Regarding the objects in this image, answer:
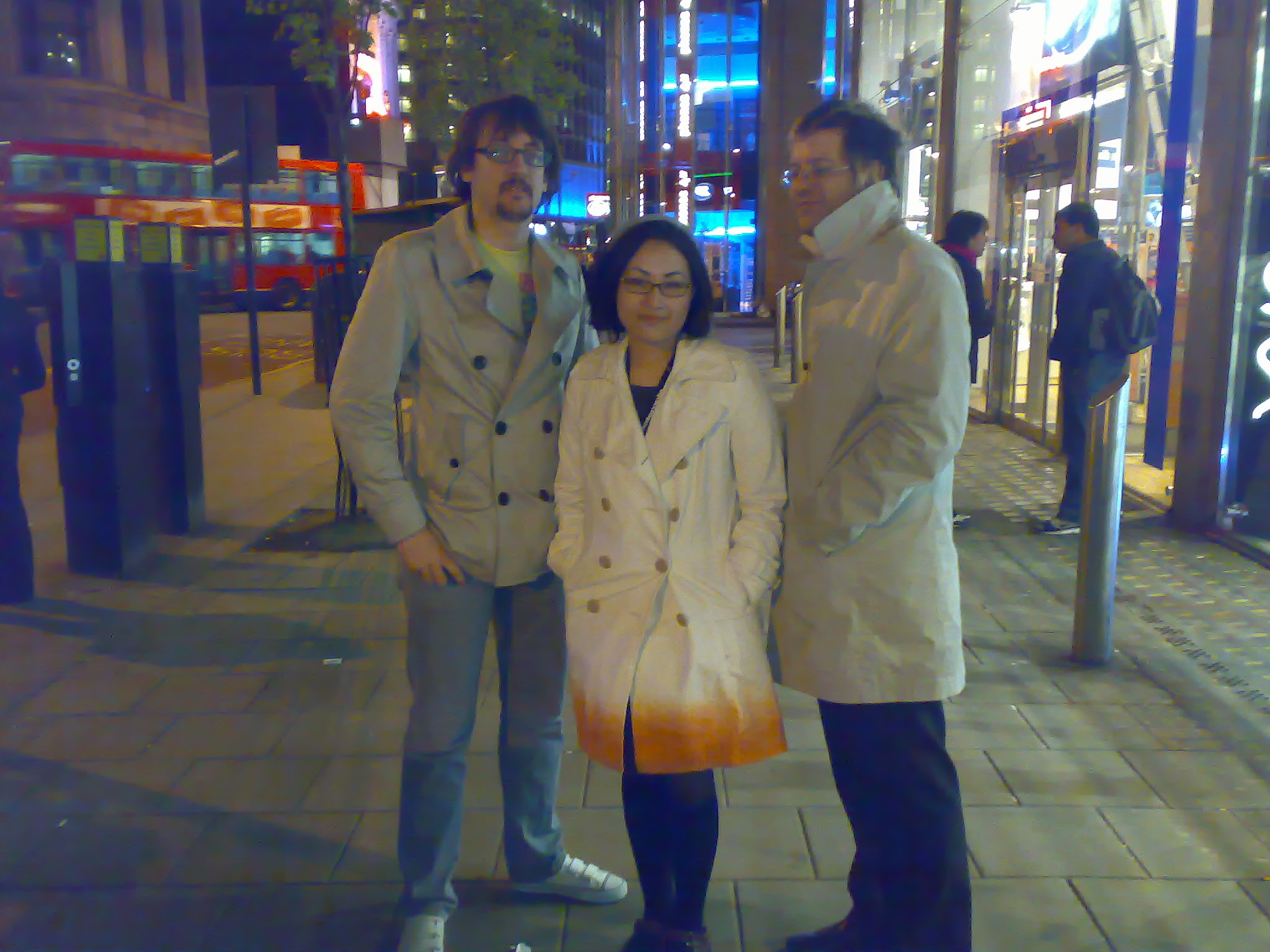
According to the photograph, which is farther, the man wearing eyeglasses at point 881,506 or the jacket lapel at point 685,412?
the jacket lapel at point 685,412

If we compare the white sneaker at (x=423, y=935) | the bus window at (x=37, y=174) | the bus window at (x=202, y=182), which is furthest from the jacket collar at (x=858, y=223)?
the bus window at (x=202, y=182)

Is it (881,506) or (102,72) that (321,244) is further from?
(881,506)

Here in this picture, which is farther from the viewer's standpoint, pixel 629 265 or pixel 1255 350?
pixel 1255 350

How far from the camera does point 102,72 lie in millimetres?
41750

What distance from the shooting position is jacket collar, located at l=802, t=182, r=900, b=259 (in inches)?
90.0

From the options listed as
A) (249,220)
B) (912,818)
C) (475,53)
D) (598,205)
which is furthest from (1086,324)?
(598,205)

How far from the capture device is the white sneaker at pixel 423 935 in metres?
2.60

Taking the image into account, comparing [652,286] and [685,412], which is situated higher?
[652,286]

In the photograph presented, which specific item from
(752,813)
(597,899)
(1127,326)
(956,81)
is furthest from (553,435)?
(956,81)

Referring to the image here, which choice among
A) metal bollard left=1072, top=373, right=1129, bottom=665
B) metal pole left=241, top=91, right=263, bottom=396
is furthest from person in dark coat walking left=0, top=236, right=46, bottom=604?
metal pole left=241, top=91, right=263, bottom=396

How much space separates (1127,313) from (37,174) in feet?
76.8

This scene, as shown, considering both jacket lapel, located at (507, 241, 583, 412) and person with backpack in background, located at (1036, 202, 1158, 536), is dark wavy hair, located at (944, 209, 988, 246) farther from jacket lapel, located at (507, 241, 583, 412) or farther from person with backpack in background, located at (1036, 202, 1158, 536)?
jacket lapel, located at (507, 241, 583, 412)

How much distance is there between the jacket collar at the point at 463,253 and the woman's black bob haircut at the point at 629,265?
17cm

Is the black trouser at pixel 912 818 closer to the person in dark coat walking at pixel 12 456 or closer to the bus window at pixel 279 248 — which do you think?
the person in dark coat walking at pixel 12 456
